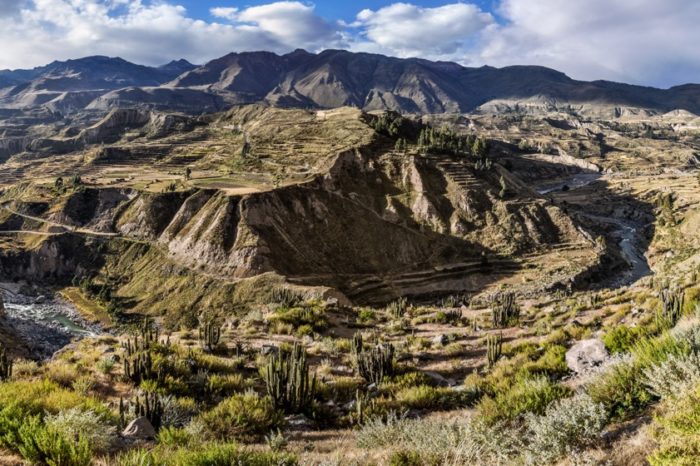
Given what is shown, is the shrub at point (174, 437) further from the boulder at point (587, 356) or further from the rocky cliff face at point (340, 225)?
the rocky cliff face at point (340, 225)

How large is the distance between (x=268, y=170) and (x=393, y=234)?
3828cm

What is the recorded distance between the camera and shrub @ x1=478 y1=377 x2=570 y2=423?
1035 cm

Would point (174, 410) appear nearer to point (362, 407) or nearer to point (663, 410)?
point (362, 407)

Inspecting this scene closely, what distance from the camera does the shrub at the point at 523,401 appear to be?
1035 centimetres

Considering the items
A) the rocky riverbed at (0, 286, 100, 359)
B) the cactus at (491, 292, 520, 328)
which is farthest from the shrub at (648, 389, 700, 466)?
the rocky riverbed at (0, 286, 100, 359)

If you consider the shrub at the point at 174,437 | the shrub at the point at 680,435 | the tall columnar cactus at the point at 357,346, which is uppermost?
the shrub at the point at 680,435

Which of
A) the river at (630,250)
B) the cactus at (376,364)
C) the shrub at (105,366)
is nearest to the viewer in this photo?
the shrub at (105,366)

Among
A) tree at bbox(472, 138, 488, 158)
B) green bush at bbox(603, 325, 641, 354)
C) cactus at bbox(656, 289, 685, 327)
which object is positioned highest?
tree at bbox(472, 138, 488, 158)

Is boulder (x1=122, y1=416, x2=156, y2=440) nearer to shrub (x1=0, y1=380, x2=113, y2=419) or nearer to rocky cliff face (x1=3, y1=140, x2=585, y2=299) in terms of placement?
shrub (x1=0, y1=380, x2=113, y2=419)

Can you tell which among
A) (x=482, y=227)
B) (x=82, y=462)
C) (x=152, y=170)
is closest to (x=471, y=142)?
(x=482, y=227)

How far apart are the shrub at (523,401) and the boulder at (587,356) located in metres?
3.14

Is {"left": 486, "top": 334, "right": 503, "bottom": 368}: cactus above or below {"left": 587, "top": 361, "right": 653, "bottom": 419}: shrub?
below

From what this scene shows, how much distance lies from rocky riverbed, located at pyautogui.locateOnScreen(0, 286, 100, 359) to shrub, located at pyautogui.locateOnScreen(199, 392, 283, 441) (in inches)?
2145

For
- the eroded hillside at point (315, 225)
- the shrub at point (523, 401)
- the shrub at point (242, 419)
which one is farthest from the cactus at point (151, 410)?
the eroded hillside at point (315, 225)
